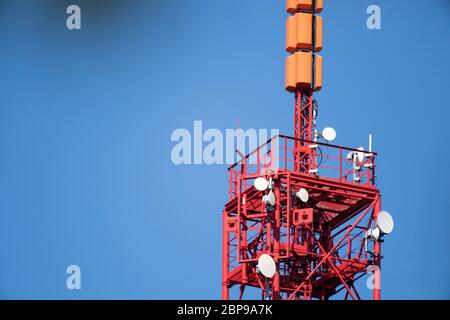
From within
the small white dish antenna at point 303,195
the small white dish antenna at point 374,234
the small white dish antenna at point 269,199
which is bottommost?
the small white dish antenna at point 374,234

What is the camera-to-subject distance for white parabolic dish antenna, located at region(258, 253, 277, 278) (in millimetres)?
82312

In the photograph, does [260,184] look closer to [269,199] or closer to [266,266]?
[269,199]

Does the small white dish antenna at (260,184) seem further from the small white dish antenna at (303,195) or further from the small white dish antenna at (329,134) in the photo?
the small white dish antenna at (329,134)

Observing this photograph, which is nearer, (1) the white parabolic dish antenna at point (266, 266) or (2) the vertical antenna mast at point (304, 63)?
(1) the white parabolic dish antenna at point (266, 266)

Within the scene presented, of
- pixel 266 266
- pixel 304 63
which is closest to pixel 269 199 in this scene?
pixel 266 266

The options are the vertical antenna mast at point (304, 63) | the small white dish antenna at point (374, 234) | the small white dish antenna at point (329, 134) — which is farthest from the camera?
the vertical antenna mast at point (304, 63)

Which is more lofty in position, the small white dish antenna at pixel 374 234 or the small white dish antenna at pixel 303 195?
the small white dish antenna at pixel 303 195

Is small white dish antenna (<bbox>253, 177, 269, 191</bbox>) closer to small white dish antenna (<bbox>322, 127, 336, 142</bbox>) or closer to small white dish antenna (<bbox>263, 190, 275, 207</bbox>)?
small white dish antenna (<bbox>263, 190, 275, 207</bbox>)

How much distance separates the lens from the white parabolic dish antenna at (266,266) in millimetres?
82312
